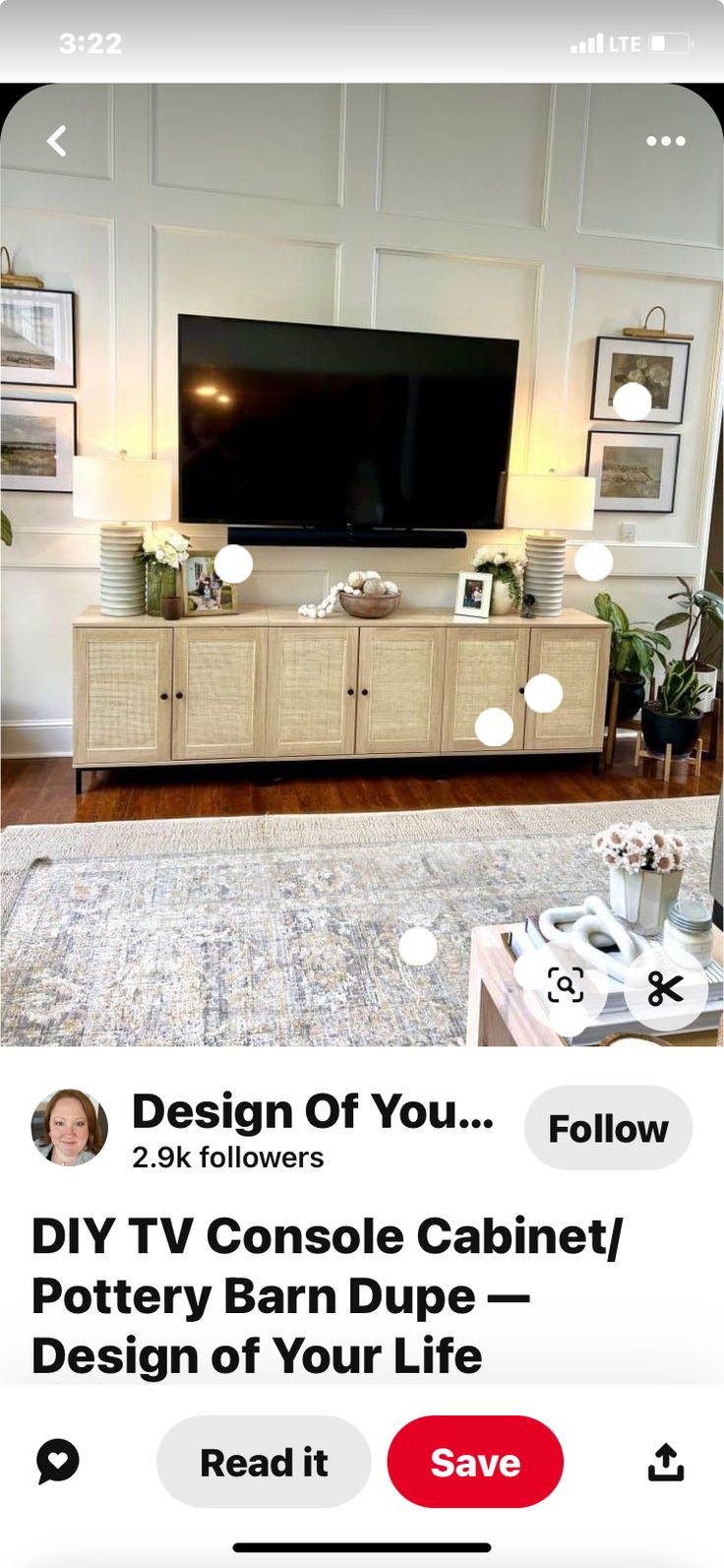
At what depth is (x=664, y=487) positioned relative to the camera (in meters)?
0.82

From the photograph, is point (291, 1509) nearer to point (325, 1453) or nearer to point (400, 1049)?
point (325, 1453)

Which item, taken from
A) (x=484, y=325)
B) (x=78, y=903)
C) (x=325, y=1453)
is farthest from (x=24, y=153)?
(x=484, y=325)

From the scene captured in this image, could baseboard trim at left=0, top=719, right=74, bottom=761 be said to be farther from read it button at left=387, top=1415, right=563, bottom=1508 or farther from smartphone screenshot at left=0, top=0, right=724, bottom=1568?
read it button at left=387, top=1415, right=563, bottom=1508

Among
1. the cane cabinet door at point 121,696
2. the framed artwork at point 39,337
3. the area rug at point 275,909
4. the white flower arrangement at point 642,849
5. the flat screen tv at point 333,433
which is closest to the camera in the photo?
the area rug at point 275,909

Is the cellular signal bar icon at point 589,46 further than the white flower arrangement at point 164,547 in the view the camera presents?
No

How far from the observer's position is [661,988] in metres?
0.46

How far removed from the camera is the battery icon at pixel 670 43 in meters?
0.34

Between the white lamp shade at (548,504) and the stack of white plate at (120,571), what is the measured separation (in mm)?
750

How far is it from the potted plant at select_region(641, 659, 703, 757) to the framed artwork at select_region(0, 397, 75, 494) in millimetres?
1047

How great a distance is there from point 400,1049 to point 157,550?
6.07 ft

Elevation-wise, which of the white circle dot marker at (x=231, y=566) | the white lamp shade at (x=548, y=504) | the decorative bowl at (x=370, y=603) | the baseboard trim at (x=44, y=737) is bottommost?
the baseboard trim at (x=44, y=737)

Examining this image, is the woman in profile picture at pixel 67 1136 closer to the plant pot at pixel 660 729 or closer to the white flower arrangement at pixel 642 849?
the white flower arrangement at pixel 642 849

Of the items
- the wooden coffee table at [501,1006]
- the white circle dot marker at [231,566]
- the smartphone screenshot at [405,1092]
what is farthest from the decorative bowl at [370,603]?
the white circle dot marker at [231,566]

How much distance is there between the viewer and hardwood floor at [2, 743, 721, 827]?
5.48 feet
